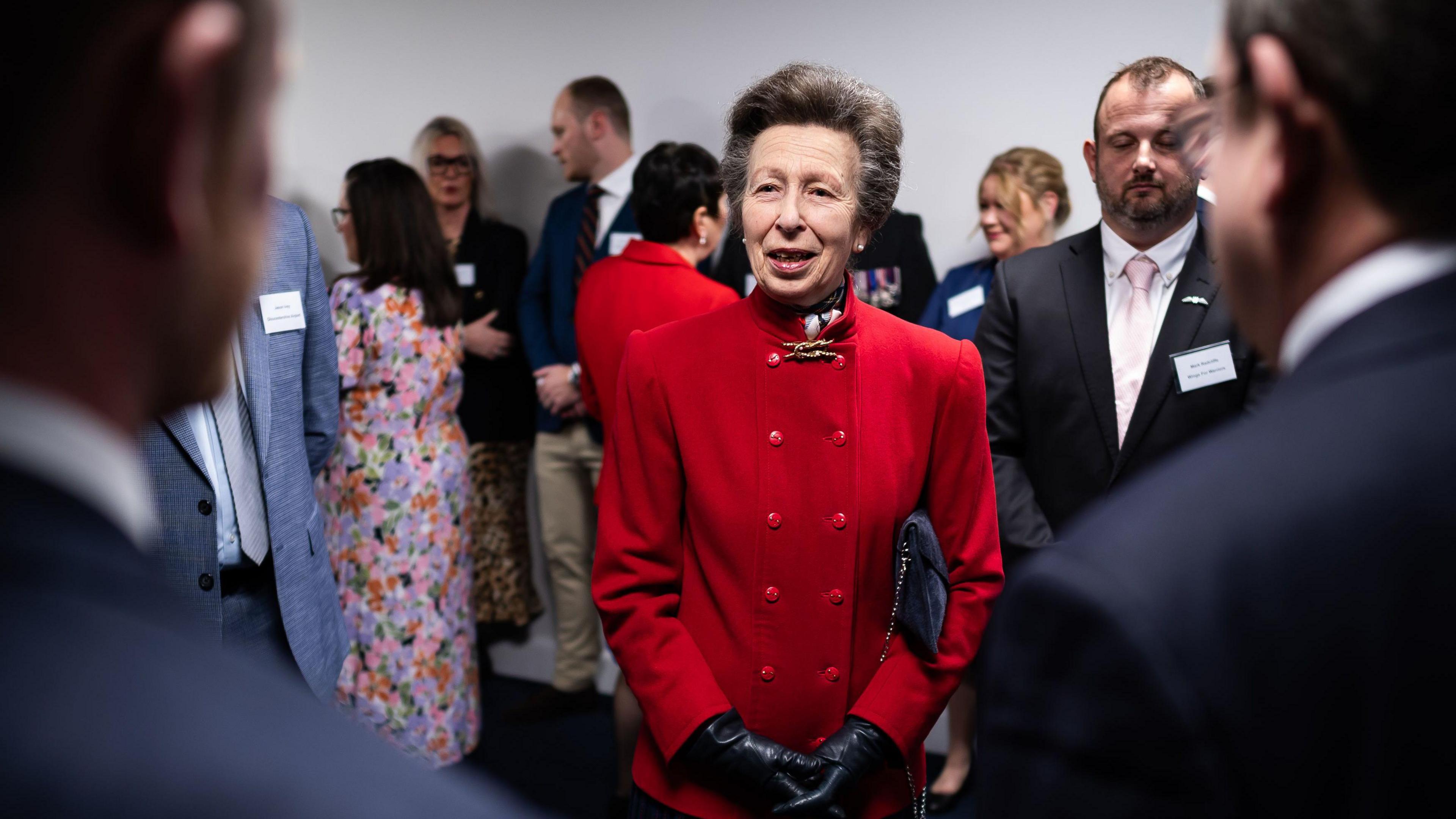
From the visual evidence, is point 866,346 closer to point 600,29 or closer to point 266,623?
point 266,623

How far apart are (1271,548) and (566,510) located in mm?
3874

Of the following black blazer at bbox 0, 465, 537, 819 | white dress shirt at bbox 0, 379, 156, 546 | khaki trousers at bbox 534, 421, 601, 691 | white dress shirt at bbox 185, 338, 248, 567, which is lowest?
khaki trousers at bbox 534, 421, 601, 691

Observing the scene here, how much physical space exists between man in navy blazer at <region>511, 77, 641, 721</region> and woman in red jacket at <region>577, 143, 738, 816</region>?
0.86 m

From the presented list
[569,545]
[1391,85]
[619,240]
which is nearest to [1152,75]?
[1391,85]

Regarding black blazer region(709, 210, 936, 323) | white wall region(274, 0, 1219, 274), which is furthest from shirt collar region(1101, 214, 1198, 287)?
black blazer region(709, 210, 936, 323)

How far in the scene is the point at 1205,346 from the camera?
2258 mm

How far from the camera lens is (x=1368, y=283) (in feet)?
1.98

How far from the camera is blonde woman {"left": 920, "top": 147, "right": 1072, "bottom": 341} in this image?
3605 millimetres

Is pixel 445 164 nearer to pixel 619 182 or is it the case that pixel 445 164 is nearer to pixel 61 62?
pixel 619 182

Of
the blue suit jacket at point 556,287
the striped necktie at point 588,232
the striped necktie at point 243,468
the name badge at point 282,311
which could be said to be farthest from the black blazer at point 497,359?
the striped necktie at point 243,468

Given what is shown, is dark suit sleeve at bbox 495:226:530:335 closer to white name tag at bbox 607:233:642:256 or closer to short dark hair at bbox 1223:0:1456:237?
white name tag at bbox 607:233:642:256

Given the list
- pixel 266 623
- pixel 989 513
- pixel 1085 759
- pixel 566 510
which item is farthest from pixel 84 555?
pixel 566 510

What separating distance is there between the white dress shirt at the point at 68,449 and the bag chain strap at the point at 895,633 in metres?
1.29

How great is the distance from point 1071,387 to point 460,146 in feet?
10.5
